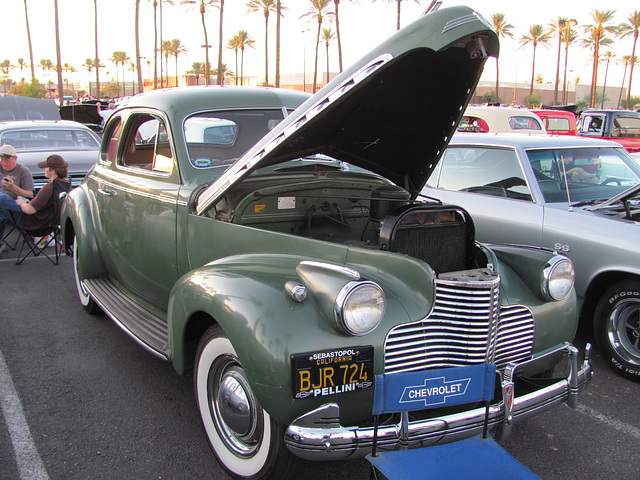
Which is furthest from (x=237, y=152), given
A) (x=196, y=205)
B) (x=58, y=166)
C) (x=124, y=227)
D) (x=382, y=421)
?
(x=58, y=166)

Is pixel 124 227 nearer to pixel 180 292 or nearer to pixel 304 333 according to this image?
pixel 180 292

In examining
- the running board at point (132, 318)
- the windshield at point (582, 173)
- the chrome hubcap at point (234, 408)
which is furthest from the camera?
the windshield at point (582, 173)

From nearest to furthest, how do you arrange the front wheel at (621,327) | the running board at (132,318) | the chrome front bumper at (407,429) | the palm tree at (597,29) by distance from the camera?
the chrome front bumper at (407,429), the running board at (132,318), the front wheel at (621,327), the palm tree at (597,29)

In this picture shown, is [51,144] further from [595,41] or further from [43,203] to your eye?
[595,41]

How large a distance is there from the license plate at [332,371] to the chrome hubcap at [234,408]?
0.34 meters

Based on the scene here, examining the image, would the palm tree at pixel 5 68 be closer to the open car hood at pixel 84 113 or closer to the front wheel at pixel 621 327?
the open car hood at pixel 84 113

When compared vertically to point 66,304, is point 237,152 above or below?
above

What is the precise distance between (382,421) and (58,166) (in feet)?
18.9

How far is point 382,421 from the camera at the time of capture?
7.35 feet

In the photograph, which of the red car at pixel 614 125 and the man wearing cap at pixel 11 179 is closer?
the man wearing cap at pixel 11 179

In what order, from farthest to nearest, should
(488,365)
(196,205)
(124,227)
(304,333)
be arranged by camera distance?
(124,227) < (196,205) < (488,365) < (304,333)

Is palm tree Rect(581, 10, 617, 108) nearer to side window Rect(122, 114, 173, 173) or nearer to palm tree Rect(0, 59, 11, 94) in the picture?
side window Rect(122, 114, 173, 173)

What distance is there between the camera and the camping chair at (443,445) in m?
2.04

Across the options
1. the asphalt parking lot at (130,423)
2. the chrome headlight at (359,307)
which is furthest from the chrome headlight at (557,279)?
the chrome headlight at (359,307)
